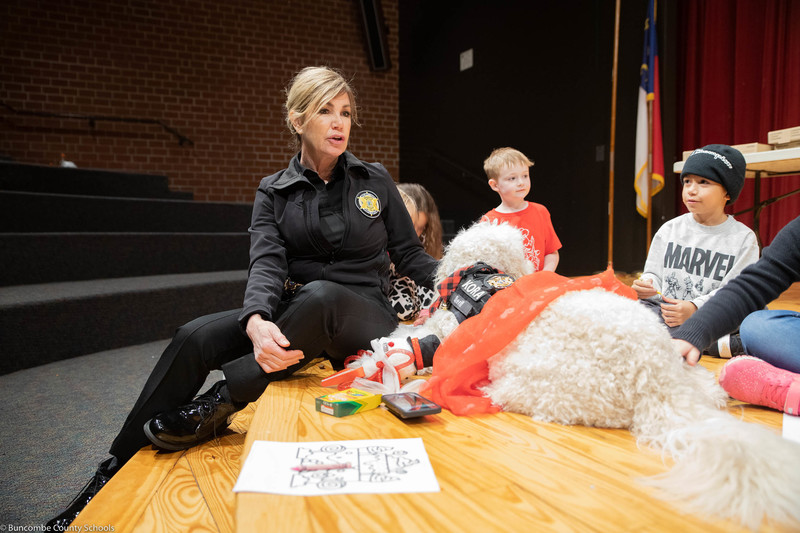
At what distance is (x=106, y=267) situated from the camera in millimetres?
3133

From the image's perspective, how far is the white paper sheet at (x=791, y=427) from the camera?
1.01 m

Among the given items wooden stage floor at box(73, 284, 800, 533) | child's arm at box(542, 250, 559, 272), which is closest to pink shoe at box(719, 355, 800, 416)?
wooden stage floor at box(73, 284, 800, 533)

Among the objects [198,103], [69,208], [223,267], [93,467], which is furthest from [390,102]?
[93,467]

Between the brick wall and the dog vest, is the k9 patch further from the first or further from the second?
the brick wall

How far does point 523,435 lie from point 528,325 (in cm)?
24

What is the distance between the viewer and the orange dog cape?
45.1 inches

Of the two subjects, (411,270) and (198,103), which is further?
(198,103)

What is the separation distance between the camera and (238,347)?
1410 millimetres

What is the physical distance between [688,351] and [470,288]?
51 centimetres

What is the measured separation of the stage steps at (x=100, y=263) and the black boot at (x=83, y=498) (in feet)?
4.35

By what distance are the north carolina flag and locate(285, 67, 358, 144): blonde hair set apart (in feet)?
9.39

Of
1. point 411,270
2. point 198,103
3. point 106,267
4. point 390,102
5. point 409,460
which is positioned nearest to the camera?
point 409,460

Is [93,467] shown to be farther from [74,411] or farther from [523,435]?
[523,435]

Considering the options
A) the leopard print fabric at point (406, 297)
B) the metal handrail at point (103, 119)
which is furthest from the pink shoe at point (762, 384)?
the metal handrail at point (103, 119)
